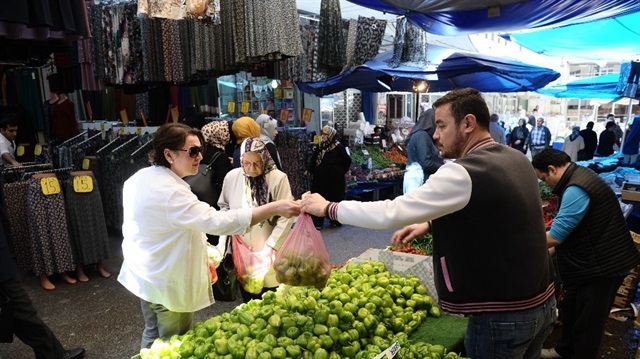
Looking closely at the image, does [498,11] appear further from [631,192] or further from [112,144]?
[112,144]

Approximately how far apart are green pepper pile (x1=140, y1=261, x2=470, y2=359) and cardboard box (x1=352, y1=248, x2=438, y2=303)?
0.77ft

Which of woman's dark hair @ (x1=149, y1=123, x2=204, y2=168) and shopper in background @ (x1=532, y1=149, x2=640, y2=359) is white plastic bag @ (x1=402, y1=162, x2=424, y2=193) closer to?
shopper in background @ (x1=532, y1=149, x2=640, y2=359)

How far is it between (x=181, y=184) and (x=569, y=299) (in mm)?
2853

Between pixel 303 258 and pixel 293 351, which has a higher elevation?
pixel 303 258

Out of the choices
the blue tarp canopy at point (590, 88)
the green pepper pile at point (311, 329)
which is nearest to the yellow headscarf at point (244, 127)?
the green pepper pile at point (311, 329)

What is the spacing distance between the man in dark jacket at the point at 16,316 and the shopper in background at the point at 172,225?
1.12 metres

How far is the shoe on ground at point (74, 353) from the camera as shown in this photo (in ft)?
10.7

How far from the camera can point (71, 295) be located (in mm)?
4559

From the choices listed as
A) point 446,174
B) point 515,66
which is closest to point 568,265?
point 446,174

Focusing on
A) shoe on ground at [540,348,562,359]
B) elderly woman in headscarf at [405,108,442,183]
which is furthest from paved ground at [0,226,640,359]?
elderly woman in headscarf at [405,108,442,183]

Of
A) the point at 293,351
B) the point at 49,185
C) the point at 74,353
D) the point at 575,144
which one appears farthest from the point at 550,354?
the point at 575,144

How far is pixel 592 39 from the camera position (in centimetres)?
647

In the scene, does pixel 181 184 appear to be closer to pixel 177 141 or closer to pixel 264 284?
pixel 177 141

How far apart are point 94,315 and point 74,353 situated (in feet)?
2.68
